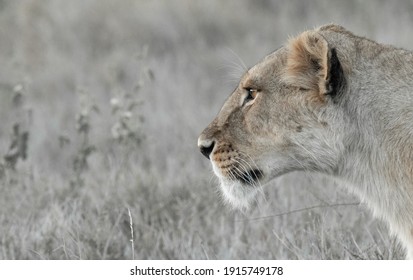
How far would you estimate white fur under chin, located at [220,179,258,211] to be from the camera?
14.0 ft

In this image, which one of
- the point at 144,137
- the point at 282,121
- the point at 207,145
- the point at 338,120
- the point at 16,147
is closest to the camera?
the point at 338,120

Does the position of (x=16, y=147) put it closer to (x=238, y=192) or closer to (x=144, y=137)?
(x=144, y=137)

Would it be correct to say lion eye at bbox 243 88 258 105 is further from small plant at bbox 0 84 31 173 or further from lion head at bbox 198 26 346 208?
small plant at bbox 0 84 31 173

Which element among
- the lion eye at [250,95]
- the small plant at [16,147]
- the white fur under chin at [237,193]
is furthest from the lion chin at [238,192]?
the small plant at [16,147]

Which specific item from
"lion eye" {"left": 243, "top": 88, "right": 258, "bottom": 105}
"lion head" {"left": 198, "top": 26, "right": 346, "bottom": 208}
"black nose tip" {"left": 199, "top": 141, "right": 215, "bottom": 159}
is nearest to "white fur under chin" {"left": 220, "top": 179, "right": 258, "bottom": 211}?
"lion head" {"left": 198, "top": 26, "right": 346, "bottom": 208}

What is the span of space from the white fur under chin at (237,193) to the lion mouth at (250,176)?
2 cm

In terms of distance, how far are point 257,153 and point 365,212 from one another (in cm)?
150

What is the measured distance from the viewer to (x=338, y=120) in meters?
3.92

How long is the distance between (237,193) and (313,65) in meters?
0.63

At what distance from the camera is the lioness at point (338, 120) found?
12.7 ft

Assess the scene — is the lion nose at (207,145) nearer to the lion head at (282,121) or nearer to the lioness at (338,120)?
the lion head at (282,121)

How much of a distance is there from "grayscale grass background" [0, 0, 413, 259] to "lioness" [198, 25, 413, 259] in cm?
61

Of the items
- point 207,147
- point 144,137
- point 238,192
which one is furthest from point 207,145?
point 144,137

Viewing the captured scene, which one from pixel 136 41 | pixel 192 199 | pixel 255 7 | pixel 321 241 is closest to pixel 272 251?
pixel 321 241
